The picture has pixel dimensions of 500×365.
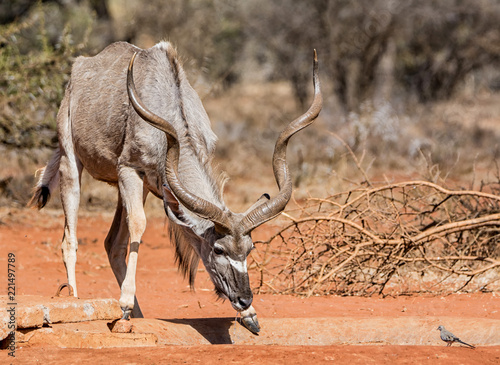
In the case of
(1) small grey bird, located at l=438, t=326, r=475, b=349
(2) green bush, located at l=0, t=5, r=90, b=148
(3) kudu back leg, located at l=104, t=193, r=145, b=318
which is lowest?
(1) small grey bird, located at l=438, t=326, r=475, b=349

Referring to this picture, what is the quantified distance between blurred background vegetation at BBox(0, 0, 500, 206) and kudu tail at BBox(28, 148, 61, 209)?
3.53 meters

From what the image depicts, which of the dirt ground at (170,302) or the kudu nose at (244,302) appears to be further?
the kudu nose at (244,302)

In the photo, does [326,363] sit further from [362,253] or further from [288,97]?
[288,97]

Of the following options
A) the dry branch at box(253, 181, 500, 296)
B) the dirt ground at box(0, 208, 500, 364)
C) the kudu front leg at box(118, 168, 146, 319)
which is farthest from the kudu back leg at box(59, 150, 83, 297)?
the dry branch at box(253, 181, 500, 296)

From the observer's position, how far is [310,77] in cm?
1978

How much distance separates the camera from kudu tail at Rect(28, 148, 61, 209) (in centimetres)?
676

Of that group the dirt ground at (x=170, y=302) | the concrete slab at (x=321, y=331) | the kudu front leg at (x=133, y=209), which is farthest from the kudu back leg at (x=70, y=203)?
the concrete slab at (x=321, y=331)

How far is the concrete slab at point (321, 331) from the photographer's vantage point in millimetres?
4895

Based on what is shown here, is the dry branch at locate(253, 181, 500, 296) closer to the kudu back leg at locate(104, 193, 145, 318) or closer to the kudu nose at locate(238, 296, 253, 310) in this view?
the kudu back leg at locate(104, 193, 145, 318)

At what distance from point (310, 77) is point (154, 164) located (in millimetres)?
14723

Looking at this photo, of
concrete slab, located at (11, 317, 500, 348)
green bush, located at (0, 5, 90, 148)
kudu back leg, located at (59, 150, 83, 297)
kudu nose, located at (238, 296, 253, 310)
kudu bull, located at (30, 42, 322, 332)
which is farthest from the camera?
green bush, located at (0, 5, 90, 148)

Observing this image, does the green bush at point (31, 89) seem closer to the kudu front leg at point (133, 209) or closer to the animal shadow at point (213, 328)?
the kudu front leg at point (133, 209)

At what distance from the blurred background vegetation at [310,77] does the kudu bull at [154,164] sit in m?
3.91

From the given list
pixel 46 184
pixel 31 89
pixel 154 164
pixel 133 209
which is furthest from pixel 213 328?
pixel 31 89
